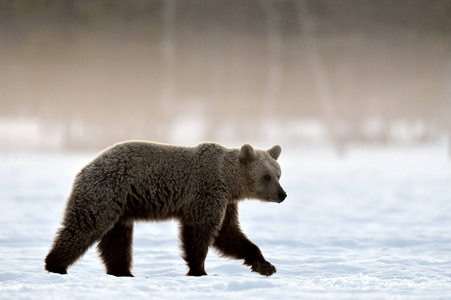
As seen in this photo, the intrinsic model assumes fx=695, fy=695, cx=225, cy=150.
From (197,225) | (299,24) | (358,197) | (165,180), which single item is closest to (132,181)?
(165,180)

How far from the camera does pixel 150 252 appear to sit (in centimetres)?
753

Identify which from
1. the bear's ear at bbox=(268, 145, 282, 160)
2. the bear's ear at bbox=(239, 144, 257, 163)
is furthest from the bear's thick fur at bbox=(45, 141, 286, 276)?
the bear's ear at bbox=(268, 145, 282, 160)

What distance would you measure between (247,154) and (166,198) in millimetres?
786

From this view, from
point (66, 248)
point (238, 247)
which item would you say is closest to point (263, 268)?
point (238, 247)

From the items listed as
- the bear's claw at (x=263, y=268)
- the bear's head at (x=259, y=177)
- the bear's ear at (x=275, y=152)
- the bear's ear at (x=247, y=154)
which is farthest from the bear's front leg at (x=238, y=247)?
the bear's ear at (x=275, y=152)

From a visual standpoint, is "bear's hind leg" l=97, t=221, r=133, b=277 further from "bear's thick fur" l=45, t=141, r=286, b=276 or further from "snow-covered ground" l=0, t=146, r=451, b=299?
"snow-covered ground" l=0, t=146, r=451, b=299

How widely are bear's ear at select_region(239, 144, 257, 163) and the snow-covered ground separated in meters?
0.99

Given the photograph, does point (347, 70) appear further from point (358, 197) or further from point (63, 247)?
point (63, 247)

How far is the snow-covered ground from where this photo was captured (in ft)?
16.2

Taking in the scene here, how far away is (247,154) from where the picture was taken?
5.87 meters

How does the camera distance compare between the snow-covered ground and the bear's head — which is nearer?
the snow-covered ground

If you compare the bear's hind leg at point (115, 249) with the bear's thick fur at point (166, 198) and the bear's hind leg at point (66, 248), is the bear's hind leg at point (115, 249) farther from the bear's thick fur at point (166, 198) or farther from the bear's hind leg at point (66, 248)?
the bear's hind leg at point (66, 248)

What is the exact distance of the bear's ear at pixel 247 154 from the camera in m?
5.83

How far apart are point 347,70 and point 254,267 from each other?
1991 cm
